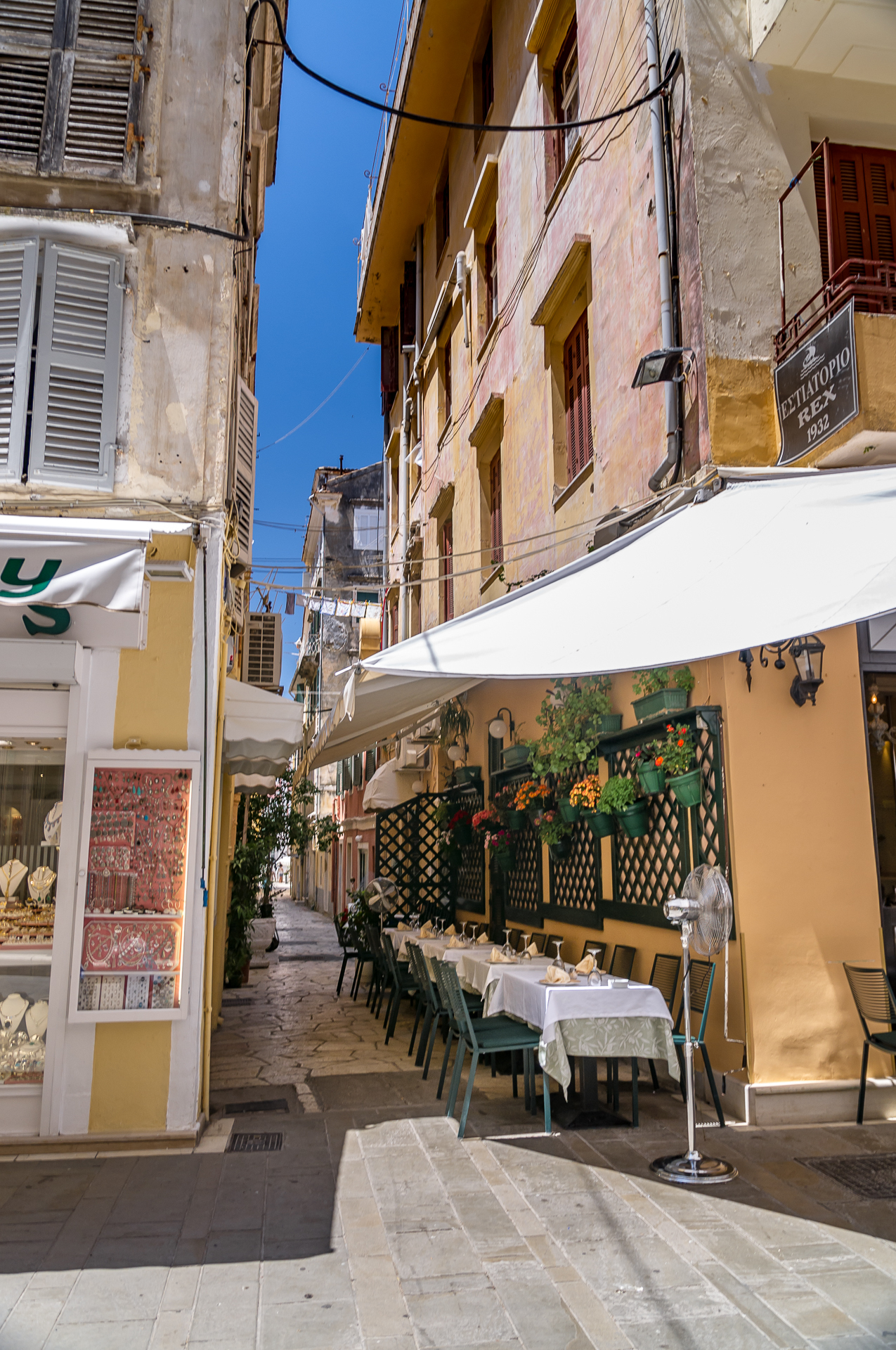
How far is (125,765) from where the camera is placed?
5645 millimetres

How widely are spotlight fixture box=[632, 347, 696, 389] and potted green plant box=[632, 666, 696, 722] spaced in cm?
197

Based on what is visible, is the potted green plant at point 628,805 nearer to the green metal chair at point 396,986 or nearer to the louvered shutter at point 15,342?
the green metal chair at point 396,986

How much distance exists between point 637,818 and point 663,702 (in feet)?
3.24

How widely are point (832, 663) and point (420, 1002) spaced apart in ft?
17.6

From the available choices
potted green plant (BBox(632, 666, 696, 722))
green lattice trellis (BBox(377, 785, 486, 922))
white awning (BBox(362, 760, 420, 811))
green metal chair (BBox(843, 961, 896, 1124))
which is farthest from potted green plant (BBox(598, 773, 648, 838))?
white awning (BBox(362, 760, 420, 811))

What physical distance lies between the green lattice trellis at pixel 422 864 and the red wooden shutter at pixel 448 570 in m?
2.95

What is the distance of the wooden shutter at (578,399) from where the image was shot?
912cm

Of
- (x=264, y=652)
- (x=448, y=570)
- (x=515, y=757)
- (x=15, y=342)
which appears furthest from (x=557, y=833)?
(x=264, y=652)

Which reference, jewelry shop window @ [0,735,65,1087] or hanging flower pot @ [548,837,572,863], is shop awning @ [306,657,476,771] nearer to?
hanging flower pot @ [548,837,572,863]

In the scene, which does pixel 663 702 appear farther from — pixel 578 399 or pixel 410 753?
pixel 410 753

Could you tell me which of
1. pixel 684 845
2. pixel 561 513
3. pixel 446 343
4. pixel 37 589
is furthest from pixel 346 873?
pixel 37 589

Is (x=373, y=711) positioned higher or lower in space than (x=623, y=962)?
higher

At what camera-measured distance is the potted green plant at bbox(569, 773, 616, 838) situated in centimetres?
761

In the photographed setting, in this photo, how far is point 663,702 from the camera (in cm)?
664
